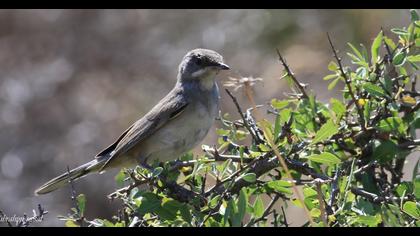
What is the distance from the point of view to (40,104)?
1155 centimetres

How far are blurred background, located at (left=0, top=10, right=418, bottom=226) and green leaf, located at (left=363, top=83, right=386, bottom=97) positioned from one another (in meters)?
5.96

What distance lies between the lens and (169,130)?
558 cm

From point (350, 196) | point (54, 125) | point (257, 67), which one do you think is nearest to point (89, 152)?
point (54, 125)

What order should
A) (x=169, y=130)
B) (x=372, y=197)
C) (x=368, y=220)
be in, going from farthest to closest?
(x=169, y=130) < (x=372, y=197) < (x=368, y=220)

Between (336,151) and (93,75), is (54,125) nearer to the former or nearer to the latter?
(93,75)

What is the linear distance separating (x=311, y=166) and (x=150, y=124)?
180cm

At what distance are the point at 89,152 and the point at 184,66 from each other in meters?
4.86

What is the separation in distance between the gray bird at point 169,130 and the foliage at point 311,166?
0.89 metres

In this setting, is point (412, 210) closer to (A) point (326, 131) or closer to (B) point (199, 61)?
(A) point (326, 131)

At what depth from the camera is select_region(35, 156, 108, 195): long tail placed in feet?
17.8

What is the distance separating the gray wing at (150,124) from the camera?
5508 millimetres

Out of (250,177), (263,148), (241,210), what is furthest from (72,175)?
(241,210)

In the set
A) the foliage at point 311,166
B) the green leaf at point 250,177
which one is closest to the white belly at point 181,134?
the foliage at point 311,166

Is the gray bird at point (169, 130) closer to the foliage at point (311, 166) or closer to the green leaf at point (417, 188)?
the foliage at point (311, 166)
